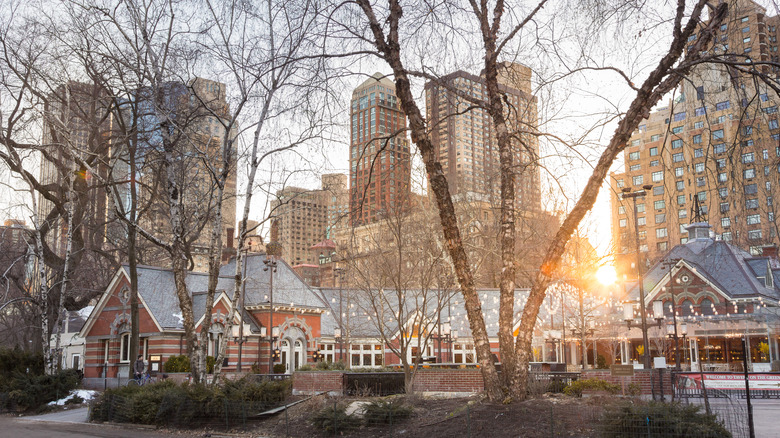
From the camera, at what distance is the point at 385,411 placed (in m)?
14.4

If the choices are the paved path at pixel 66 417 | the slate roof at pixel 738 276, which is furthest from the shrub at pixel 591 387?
the slate roof at pixel 738 276

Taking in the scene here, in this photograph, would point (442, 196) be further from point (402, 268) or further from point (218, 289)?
point (218, 289)

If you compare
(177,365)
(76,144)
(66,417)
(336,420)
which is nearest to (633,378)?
(336,420)

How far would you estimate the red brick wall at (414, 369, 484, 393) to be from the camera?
19938 millimetres

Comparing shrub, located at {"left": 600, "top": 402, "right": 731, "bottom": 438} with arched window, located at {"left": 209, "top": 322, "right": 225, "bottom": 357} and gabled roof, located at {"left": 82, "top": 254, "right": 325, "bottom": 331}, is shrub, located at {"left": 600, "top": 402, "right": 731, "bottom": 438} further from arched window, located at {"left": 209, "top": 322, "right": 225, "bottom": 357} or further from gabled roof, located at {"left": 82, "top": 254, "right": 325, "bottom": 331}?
arched window, located at {"left": 209, "top": 322, "right": 225, "bottom": 357}

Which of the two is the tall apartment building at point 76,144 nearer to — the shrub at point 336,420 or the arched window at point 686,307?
the shrub at point 336,420

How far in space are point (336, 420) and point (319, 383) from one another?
725cm

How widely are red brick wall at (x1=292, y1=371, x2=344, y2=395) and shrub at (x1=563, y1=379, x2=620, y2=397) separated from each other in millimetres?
7435

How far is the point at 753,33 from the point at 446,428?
8.78 m

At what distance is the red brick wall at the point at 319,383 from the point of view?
21.5m

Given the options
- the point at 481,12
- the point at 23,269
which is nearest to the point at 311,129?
the point at 481,12

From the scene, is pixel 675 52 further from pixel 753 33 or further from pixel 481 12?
pixel 481 12

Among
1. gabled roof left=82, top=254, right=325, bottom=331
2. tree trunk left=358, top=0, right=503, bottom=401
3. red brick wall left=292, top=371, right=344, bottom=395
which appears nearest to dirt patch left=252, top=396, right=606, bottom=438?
tree trunk left=358, top=0, right=503, bottom=401

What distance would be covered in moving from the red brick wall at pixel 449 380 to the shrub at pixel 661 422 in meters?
8.68
